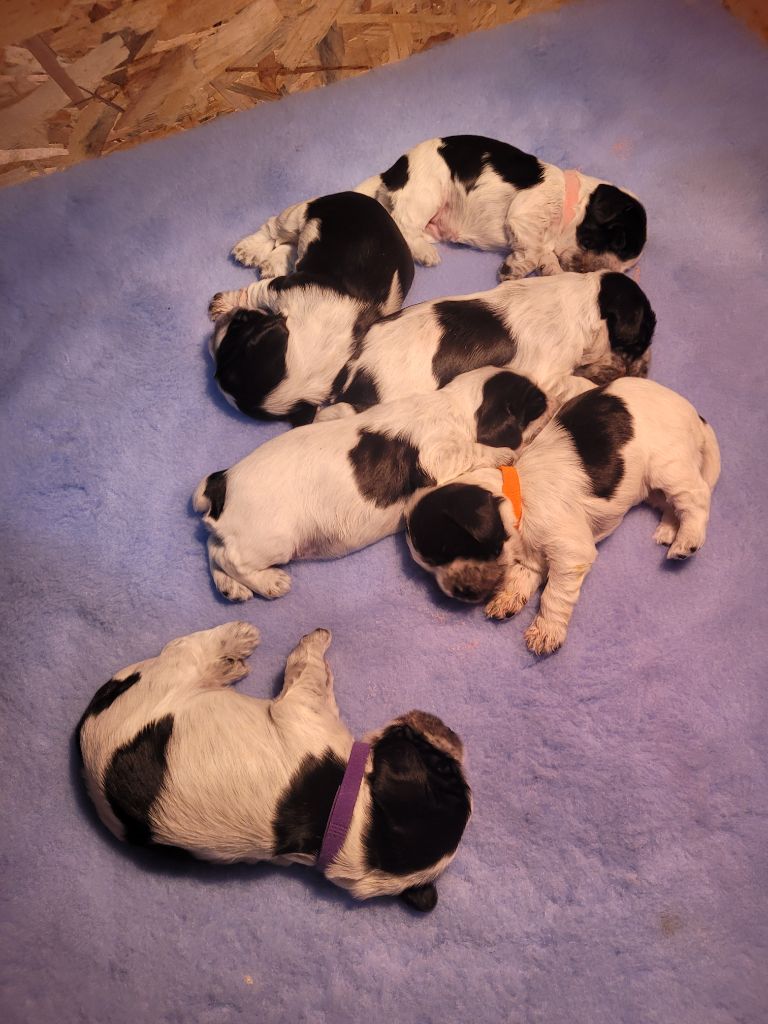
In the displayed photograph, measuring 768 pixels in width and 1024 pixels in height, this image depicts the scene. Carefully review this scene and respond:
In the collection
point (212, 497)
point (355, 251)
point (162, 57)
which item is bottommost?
point (212, 497)

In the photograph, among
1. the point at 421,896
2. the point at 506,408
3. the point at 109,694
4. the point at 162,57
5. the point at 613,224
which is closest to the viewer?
the point at 421,896

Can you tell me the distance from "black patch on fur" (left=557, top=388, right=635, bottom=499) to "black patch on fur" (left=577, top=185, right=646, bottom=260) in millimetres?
975

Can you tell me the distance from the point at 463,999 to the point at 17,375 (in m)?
2.90

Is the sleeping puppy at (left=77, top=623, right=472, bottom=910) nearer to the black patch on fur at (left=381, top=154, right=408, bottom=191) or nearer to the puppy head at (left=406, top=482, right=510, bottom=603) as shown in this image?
the puppy head at (left=406, top=482, right=510, bottom=603)

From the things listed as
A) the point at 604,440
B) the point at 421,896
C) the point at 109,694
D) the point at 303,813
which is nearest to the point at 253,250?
the point at 604,440

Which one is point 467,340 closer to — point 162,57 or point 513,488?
point 513,488

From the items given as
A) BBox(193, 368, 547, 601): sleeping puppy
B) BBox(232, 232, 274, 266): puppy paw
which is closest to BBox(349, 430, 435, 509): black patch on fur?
BBox(193, 368, 547, 601): sleeping puppy

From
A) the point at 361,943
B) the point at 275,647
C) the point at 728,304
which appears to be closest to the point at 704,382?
the point at 728,304

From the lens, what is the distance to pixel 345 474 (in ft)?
8.49

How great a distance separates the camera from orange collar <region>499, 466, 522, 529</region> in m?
2.64

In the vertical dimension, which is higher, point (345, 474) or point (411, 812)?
point (345, 474)

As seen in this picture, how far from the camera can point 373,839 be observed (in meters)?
2.12

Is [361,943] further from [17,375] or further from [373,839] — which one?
[17,375]

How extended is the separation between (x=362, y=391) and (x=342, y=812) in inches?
59.3
